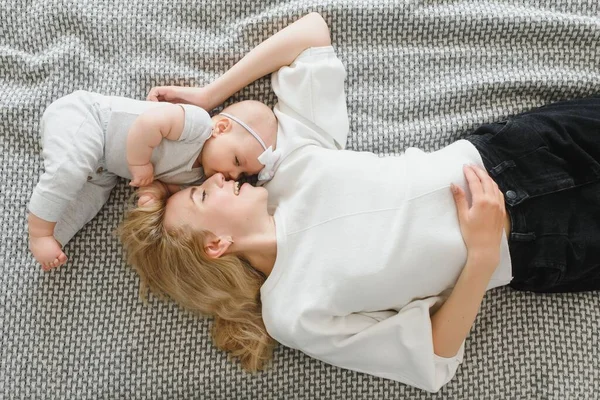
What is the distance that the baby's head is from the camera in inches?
44.1

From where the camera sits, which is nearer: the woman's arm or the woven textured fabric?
the woman's arm

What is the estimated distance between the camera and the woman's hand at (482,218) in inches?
42.1

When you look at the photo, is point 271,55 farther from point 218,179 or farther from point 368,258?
point 368,258

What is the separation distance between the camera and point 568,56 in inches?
49.5

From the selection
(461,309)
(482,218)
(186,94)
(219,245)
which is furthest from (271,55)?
(461,309)

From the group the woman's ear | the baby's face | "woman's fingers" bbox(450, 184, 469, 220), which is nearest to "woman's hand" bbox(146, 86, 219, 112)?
the baby's face

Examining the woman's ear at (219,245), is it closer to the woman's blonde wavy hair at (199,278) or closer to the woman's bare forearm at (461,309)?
the woman's blonde wavy hair at (199,278)

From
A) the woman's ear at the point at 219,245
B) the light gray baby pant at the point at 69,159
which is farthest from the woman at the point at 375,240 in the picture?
the light gray baby pant at the point at 69,159

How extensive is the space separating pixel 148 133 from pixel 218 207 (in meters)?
0.19

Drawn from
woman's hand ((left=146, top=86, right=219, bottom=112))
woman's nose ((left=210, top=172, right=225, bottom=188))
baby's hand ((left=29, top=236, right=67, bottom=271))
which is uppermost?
woman's hand ((left=146, top=86, right=219, bottom=112))

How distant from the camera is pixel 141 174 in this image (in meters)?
1.10

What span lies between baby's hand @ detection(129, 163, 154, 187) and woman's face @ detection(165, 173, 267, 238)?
65mm

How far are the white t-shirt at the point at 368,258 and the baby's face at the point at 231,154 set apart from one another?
0.07 meters

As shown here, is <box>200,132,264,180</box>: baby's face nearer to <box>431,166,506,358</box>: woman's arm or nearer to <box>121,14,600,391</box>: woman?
<box>121,14,600,391</box>: woman
